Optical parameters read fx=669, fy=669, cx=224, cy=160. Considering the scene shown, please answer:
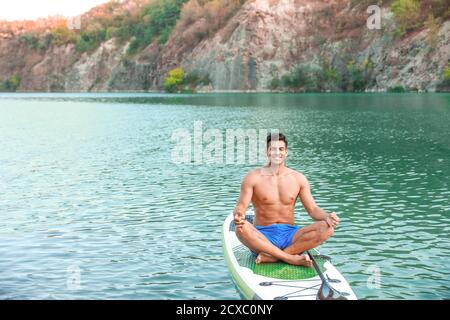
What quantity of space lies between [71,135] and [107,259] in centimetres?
4144

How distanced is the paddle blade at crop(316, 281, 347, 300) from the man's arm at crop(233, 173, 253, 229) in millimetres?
2158

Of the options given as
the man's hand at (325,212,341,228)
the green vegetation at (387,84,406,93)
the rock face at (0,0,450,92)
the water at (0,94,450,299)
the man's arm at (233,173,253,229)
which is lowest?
the water at (0,94,450,299)

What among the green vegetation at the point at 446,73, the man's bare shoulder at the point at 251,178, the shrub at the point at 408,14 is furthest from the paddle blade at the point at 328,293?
the shrub at the point at 408,14

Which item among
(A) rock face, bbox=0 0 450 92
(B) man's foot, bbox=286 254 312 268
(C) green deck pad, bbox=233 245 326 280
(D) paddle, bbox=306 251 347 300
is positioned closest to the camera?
(D) paddle, bbox=306 251 347 300

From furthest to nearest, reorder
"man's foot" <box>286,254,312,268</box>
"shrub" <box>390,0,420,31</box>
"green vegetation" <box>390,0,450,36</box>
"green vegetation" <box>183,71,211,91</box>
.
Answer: "green vegetation" <box>183,71,211,91</box>, "shrub" <box>390,0,420,31</box>, "green vegetation" <box>390,0,450,36</box>, "man's foot" <box>286,254,312,268</box>

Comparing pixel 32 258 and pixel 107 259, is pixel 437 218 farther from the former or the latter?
pixel 32 258

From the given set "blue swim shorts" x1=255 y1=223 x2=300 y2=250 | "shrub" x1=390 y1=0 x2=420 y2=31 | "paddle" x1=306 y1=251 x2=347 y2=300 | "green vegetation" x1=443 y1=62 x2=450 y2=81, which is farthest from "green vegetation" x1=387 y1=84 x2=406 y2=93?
"paddle" x1=306 y1=251 x2=347 y2=300

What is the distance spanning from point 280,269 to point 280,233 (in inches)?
38.3

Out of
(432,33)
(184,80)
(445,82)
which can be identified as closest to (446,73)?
(445,82)

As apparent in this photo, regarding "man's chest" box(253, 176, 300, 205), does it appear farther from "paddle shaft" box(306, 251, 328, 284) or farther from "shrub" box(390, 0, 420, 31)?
"shrub" box(390, 0, 420, 31)

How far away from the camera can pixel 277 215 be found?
48.0ft

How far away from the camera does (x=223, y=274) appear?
53.4 ft

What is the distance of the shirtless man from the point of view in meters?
13.9

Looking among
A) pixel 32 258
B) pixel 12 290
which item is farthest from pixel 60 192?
pixel 12 290
